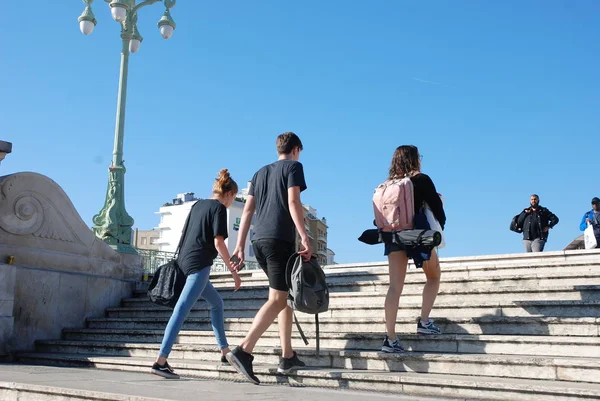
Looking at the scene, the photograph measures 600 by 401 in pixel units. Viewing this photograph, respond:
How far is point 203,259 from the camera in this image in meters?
5.63

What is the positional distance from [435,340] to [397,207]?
3.93 feet

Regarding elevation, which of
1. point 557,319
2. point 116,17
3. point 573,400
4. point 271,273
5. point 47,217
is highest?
point 116,17

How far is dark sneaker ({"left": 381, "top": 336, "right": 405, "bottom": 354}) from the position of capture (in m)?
5.36

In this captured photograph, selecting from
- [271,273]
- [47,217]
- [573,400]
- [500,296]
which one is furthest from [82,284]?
[573,400]

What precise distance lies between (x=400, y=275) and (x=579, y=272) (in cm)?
271

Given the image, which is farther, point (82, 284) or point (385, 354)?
point (82, 284)

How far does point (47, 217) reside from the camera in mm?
8906

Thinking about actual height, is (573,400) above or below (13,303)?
below

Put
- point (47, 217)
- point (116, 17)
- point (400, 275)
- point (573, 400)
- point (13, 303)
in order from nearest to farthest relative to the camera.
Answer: point (573, 400), point (400, 275), point (13, 303), point (47, 217), point (116, 17)

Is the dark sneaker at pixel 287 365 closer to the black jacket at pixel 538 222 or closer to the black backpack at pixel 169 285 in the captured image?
the black backpack at pixel 169 285

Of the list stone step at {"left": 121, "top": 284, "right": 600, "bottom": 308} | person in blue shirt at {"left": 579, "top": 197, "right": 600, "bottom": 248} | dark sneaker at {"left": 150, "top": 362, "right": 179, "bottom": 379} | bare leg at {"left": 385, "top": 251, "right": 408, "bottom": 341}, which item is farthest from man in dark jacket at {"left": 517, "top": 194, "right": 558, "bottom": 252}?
dark sneaker at {"left": 150, "top": 362, "right": 179, "bottom": 379}

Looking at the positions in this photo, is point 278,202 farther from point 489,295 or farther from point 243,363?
point 489,295

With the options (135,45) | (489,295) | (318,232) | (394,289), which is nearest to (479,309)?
(489,295)

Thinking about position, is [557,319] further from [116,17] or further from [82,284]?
[116,17]
